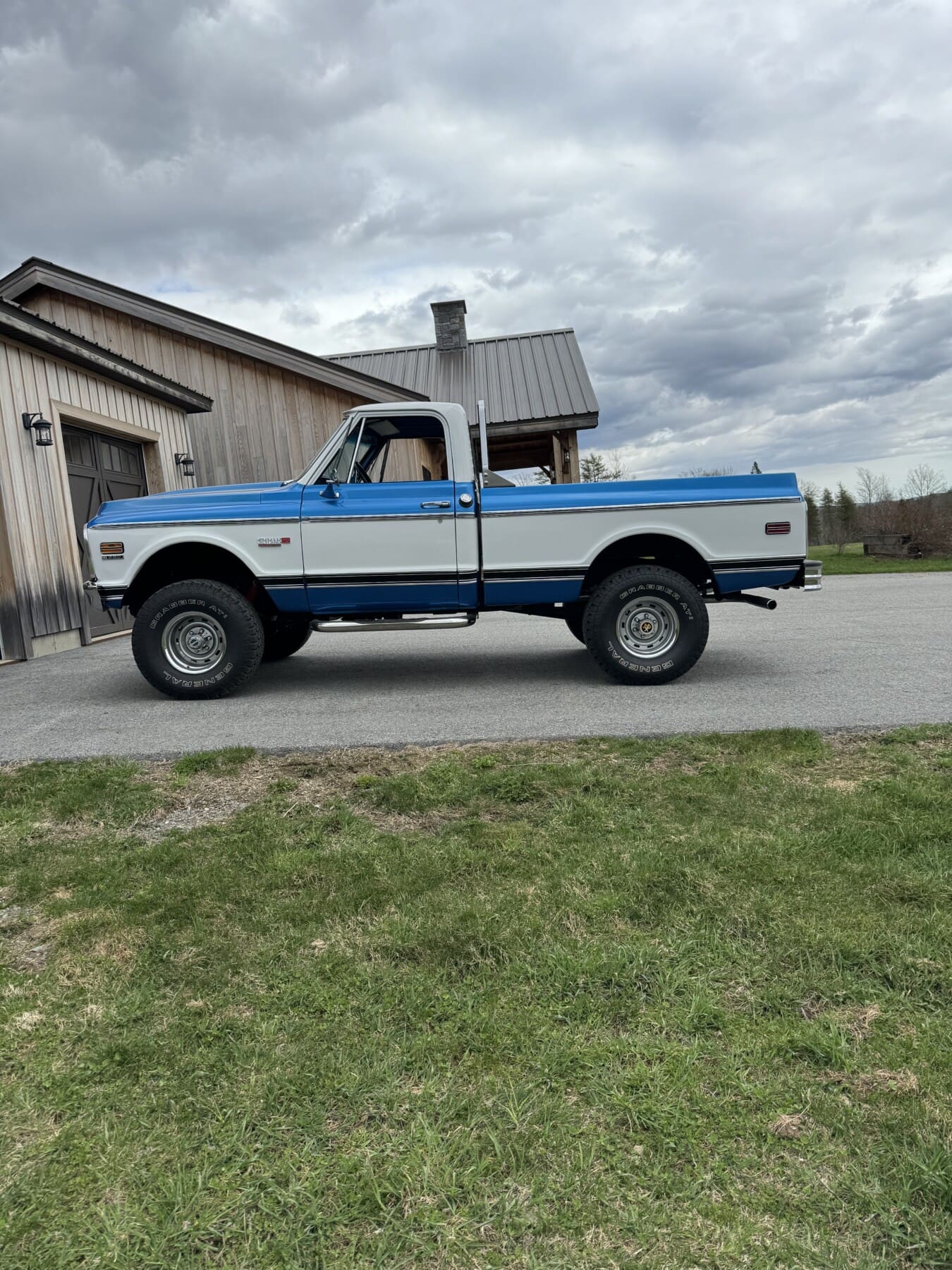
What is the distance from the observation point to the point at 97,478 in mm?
10461

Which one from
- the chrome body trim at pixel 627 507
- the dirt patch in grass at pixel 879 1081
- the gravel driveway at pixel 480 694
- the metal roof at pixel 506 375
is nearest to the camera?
the dirt patch in grass at pixel 879 1081

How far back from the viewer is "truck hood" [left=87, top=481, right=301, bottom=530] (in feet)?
19.5

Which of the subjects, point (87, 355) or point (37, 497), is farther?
point (87, 355)

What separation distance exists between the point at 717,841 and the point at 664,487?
365 cm

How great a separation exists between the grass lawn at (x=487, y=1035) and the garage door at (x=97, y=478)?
24.3ft

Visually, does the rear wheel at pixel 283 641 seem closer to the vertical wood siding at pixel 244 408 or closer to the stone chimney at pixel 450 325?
the vertical wood siding at pixel 244 408

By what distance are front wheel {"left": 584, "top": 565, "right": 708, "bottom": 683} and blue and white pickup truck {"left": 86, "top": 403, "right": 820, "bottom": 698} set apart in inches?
0.4

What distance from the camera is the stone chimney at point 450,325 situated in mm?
18703

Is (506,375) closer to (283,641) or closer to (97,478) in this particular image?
(97,478)

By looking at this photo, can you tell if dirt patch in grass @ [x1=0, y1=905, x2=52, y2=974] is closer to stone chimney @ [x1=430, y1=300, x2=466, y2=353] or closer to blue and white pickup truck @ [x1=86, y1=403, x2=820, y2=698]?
blue and white pickup truck @ [x1=86, y1=403, x2=820, y2=698]

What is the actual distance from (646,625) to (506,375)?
12535 mm

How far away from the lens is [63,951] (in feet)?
7.68

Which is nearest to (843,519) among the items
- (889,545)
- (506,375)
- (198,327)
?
(889,545)

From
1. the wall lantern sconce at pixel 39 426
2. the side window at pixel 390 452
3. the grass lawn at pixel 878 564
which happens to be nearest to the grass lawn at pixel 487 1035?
the side window at pixel 390 452
